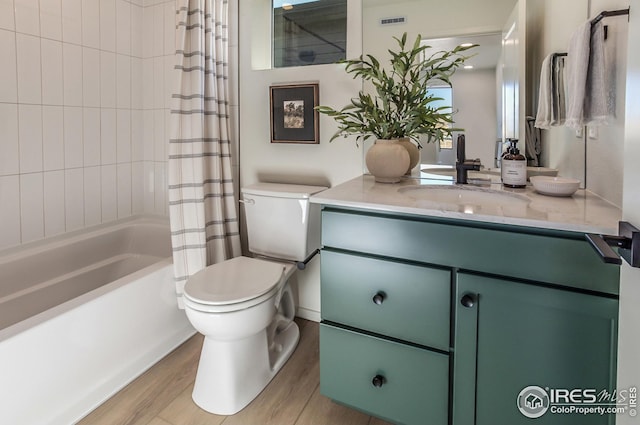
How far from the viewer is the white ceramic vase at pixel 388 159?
1601mm

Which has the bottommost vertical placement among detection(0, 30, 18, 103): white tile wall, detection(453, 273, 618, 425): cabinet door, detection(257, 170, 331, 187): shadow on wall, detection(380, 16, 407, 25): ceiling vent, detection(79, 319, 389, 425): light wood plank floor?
detection(79, 319, 389, 425): light wood plank floor

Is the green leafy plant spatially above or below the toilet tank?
above

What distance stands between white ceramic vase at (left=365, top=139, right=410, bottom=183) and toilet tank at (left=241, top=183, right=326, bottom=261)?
16.2 inches

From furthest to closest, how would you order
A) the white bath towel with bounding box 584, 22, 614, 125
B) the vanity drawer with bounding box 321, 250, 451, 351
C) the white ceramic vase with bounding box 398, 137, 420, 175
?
the white ceramic vase with bounding box 398, 137, 420, 175, the vanity drawer with bounding box 321, 250, 451, 351, the white bath towel with bounding box 584, 22, 614, 125

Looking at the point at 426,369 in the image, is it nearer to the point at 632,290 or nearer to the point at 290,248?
the point at 632,290

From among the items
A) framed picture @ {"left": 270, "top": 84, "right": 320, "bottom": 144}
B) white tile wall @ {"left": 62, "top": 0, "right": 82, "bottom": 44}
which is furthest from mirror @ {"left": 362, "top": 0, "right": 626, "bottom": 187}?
white tile wall @ {"left": 62, "top": 0, "right": 82, "bottom": 44}

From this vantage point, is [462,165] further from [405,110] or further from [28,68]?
[28,68]

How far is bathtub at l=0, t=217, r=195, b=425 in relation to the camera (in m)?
1.35

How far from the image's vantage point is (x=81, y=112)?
2.23 meters

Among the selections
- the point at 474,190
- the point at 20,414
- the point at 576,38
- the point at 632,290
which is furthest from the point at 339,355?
the point at 576,38

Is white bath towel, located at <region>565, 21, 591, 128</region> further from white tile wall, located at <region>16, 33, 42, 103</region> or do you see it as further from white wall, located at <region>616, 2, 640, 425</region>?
white tile wall, located at <region>16, 33, 42, 103</region>

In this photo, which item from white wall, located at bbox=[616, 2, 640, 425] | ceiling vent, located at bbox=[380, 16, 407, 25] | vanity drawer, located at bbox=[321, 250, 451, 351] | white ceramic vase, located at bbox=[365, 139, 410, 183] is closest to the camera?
white wall, located at bbox=[616, 2, 640, 425]

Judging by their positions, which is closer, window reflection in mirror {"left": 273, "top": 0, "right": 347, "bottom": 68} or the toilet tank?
the toilet tank

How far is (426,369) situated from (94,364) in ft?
4.44
